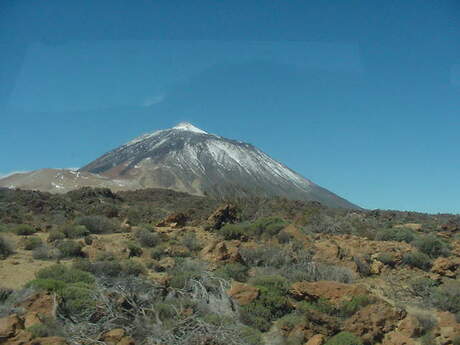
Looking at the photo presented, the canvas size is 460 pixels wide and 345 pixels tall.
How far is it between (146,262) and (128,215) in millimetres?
10862

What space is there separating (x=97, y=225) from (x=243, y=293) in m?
9.40

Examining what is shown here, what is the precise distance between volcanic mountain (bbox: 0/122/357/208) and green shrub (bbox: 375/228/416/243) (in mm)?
66265

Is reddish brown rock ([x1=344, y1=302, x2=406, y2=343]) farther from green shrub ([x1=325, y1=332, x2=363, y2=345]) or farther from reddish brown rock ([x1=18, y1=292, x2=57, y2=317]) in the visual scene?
reddish brown rock ([x1=18, y1=292, x2=57, y2=317])

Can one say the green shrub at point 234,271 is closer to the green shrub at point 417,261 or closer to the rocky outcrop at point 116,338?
the rocky outcrop at point 116,338

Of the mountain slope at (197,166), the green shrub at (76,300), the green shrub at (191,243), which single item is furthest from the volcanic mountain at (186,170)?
the green shrub at (76,300)

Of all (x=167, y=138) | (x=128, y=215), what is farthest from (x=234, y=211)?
(x=167, y=138)

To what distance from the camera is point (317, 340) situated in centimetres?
774

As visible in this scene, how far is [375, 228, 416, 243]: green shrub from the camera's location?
18156 mm

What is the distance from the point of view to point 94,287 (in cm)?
879

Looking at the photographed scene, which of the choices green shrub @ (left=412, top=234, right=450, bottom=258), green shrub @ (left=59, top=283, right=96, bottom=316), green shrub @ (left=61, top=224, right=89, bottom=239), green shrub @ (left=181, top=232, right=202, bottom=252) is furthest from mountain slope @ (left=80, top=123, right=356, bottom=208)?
green shrub @ (left=59, top=283, right=96, bottom=316)

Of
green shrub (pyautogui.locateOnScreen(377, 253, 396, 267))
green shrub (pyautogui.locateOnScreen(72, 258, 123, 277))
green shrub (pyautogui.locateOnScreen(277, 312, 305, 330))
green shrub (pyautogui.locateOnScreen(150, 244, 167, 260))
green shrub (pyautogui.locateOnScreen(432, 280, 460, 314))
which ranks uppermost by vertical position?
green shrub (pyautogui.locateOnScreen(377, 253, 396, 267))

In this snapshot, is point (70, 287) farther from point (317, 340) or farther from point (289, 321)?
point (317, 340)

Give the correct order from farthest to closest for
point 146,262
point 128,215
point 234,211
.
→ point 128,215 < point 234,211 < point 146,262

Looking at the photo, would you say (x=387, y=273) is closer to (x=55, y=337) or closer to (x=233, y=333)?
(x=233, y=333)
